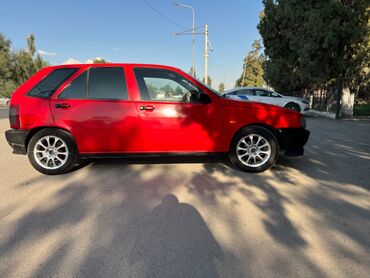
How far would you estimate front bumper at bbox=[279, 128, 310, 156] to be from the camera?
514 cm

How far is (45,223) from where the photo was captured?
331 centimetres

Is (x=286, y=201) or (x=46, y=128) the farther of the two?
(x=46, y=128)

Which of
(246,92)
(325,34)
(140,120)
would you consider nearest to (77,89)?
(140,120)

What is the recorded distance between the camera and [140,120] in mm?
4887

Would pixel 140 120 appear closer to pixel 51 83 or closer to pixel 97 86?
pixel 97 86

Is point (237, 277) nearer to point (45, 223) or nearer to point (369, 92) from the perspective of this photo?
point (45, 223)

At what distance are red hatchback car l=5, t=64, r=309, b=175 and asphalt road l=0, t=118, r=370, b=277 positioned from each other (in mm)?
375

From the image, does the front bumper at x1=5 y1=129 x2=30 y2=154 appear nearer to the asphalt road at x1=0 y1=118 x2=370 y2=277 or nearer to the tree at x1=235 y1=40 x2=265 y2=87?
the asphalt road at x1=0 y1=118 x2=370 y2=277

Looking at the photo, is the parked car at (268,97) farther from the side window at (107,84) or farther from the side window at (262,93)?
the side window at (107,84)

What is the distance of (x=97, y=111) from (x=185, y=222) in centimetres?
244

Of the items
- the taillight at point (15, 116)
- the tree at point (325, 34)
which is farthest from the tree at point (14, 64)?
the taillight at point (15, 116)

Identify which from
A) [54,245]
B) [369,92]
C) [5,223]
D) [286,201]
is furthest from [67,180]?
[369,92]

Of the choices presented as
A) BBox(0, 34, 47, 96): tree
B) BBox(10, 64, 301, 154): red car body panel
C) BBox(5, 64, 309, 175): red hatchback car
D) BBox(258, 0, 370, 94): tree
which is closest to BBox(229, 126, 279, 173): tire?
BBox(5, 64, 309, 175): red hatchback car

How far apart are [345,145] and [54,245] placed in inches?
283
